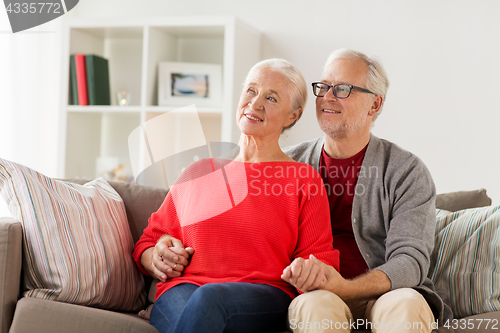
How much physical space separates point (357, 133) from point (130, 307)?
3.13 ft

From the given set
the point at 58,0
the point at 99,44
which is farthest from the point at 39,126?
the point at 58,0

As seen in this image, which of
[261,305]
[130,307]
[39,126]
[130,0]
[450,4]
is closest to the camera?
[261,305]

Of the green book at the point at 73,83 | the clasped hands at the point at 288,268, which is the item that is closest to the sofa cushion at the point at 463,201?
the clasped hands at the point at 288,268

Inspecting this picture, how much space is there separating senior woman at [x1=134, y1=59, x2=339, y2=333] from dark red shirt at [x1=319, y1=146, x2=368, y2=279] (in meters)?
0.13

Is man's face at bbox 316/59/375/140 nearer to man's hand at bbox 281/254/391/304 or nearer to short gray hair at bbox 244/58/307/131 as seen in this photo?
short gray hair at bbox 244/58/307/131

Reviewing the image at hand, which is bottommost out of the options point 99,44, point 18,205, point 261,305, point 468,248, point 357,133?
point 261,305

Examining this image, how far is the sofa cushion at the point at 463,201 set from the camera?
1902mm

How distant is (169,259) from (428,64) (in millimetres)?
1948

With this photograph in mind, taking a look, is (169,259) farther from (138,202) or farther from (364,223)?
(364,223)

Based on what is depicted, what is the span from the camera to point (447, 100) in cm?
275

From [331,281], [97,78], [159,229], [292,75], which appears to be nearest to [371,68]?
[292,75]

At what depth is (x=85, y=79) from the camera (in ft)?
9.55

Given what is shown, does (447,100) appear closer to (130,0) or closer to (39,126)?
(130,0)

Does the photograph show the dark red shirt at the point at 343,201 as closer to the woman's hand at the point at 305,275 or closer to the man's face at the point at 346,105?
the man's face at the point at 346,105
